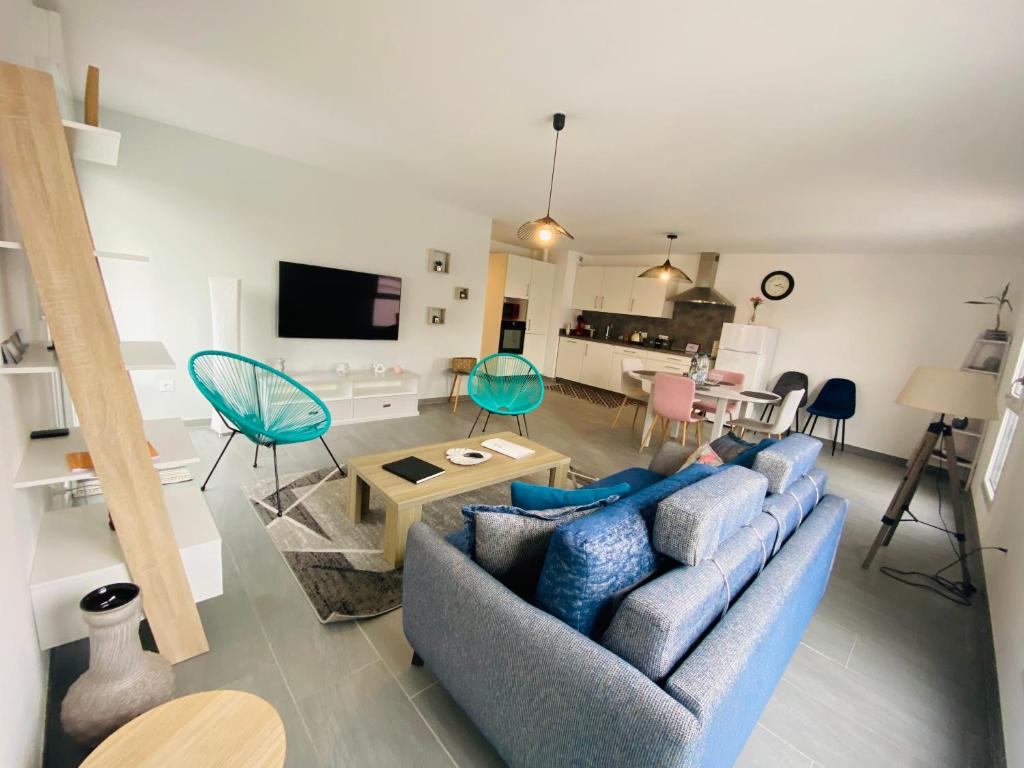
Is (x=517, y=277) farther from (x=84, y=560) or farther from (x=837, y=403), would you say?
(x=84, y=560)

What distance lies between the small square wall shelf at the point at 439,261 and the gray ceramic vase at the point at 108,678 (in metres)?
4.27

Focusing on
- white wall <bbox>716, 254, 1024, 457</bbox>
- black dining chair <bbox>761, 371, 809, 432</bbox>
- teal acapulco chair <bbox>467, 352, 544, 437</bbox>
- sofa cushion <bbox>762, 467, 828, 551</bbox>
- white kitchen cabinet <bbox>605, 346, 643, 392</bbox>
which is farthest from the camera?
white kitchen cabinet <bbox>605, 346, 643, 392</bbox>

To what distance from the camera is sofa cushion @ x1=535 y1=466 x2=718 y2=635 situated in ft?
3.68

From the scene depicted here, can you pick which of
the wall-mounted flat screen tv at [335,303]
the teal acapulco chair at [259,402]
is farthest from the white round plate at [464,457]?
the wall-mounted flat screen tv at [335,303]

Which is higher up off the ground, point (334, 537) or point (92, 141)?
point (92, 141)

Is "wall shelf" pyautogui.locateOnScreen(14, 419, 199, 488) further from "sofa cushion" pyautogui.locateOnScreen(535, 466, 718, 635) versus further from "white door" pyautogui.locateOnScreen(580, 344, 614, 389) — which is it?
"white door" pyautogui.locateOnScreen(580, 344, 614, 389)

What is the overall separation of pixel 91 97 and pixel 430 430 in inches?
132

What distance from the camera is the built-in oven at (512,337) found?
735 centimetres

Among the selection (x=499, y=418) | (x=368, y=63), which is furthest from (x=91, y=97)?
(x=499, y=418)

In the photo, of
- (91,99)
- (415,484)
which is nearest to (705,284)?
(415,484)

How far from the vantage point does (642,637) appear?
1.01 m

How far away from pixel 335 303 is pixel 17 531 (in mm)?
3375

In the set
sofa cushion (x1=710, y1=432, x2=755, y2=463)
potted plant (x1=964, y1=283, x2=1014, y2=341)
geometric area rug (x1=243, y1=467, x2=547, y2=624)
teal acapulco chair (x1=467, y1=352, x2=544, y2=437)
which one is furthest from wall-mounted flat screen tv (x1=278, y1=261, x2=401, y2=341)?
potted plant (x1=964, y1=283, x2=1014, y2=341)

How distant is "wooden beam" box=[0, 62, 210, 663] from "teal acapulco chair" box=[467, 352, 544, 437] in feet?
8.54
